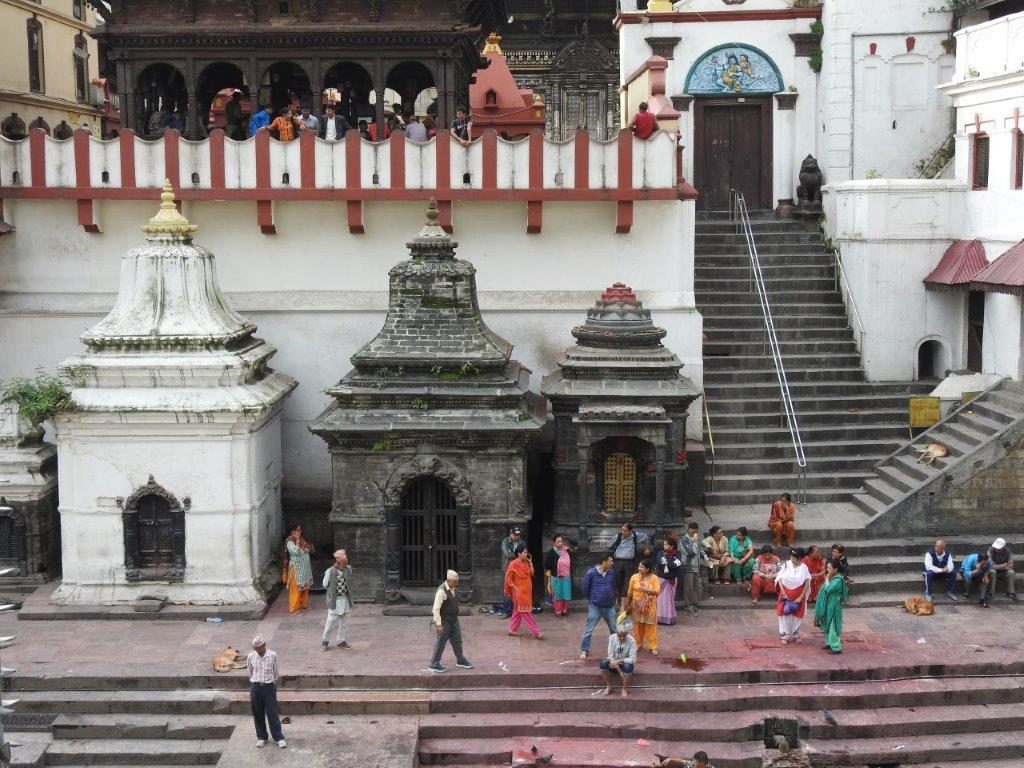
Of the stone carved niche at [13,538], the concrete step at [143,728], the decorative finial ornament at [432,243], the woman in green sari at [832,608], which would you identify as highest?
the decorative finial ornament at [432,243]

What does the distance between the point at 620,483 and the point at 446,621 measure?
423 centimetres

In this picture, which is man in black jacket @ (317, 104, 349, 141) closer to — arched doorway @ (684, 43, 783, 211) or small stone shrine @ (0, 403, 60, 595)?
small stone shrine @ (0, 403, 60, 595)

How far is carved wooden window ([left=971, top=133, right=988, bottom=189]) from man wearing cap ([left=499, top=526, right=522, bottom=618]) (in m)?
11.1

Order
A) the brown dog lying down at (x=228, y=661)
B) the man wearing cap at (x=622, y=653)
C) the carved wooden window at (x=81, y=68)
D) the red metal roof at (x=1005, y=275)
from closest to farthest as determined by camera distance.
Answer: the man wearing cap at (x=622, y=653), the brown dog lying down at (x=228, y=661), the red metal roof at (x=1005, y=275), the carved wooden window at (x=81, y=68)

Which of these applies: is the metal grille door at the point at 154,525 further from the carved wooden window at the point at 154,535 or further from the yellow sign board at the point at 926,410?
the yellow sign board at the point at 926,410

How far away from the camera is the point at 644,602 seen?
56.3ft

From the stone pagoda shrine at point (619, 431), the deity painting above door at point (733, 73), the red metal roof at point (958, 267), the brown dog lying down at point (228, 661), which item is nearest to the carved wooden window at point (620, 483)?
the stone pagoda shrine at point (619, 431)

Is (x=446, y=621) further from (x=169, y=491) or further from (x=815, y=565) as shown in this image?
(x=815, y=565)

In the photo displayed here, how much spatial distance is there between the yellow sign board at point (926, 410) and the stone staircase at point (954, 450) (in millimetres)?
618

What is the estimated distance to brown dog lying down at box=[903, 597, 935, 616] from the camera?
18.9 meters

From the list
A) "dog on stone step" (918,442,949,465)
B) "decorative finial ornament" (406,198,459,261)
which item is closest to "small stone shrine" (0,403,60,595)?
"decorative finial ornament" (406,198,459,261)

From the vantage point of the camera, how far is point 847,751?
15633 millimetres

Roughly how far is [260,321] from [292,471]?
2.46 meters

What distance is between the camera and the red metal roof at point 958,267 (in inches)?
919
